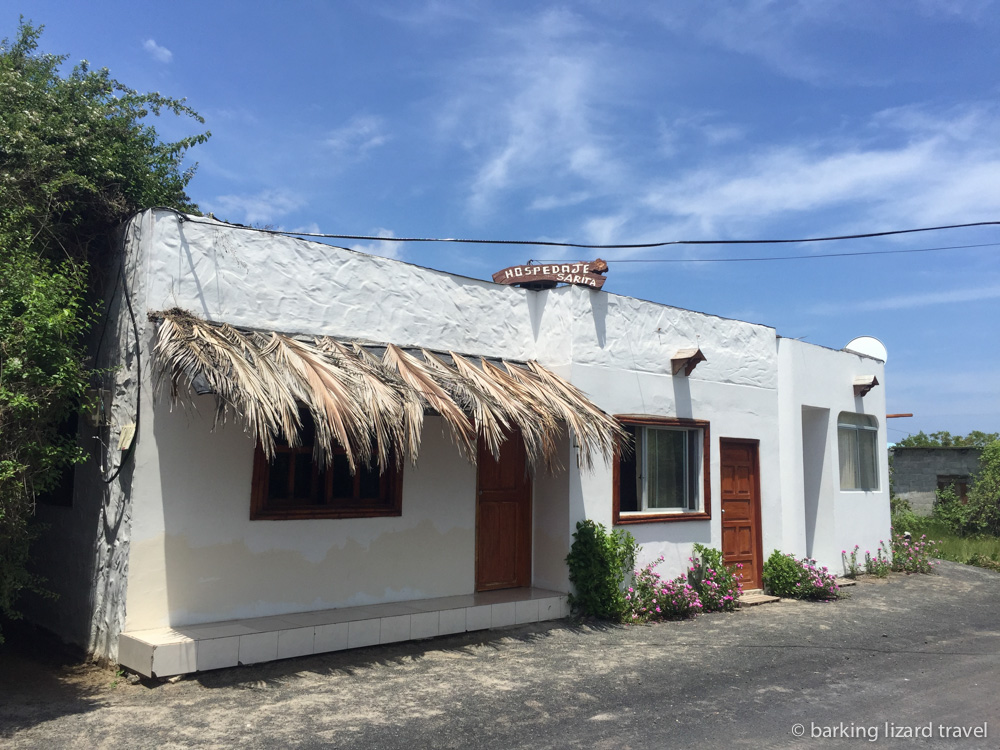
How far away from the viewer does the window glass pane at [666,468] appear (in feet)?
31.8

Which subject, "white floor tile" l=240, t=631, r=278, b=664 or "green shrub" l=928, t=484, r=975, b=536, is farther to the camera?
"green shrub" l=928, t=484, r=975, b=536

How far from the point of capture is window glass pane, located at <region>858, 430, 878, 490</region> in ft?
42.9

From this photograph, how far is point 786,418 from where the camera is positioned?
11406 mm

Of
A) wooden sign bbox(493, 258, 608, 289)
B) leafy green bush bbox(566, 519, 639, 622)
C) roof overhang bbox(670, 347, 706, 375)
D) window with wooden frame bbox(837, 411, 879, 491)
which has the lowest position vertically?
leafy green bush bbox(566, 519, 639, 622)

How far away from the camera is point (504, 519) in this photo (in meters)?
8.86

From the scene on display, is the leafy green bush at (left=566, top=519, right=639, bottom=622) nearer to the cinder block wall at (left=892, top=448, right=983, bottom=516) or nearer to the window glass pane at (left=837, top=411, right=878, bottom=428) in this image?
the window glass pane at (left=837, top=411, right=878, bottom=428)

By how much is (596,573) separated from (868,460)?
7011mm

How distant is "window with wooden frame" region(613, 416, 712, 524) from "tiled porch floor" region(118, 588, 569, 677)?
1563mm

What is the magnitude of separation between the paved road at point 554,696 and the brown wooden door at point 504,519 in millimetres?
856

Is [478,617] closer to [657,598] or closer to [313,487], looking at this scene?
[313,487]

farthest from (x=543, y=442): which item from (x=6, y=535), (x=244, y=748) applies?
(x=6, y=535)

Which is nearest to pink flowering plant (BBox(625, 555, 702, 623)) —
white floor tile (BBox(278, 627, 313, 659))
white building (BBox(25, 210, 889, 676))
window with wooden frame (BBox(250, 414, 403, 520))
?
white building (BBox(25, 210, 889, 676))

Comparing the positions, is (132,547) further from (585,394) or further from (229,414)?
(585,394)

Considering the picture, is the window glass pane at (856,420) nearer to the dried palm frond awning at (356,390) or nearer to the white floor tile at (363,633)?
the dried palm frond awning at (356,390)
